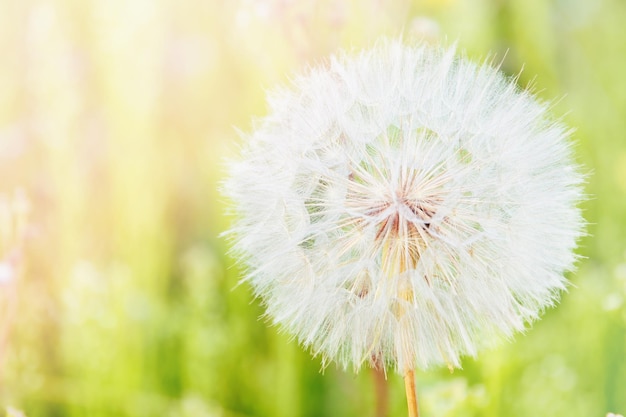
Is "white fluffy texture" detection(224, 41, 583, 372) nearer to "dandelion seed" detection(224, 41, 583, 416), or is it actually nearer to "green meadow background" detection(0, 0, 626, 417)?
"dandelion seed" detection(224, 41, 583, 416)

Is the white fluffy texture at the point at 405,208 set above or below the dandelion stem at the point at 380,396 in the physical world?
above

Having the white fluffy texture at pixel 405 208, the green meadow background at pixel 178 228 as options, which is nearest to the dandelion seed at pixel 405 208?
the white fluffy texture at pixel 405 208

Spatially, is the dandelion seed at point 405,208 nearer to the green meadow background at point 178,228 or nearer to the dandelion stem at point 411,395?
the dandelion stem at point 411,395

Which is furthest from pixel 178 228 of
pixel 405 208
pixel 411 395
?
pixel 411 395

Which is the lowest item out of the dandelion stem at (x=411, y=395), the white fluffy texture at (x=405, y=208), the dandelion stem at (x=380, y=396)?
the dandelion stem at (x=411, y=395)

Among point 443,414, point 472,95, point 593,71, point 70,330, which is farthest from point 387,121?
point 593,71

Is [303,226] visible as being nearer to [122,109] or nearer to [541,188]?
[541,188]
